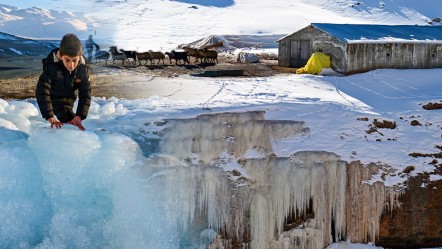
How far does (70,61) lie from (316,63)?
13.9 meters

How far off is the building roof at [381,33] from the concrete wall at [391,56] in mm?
231

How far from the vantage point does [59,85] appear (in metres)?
6.41

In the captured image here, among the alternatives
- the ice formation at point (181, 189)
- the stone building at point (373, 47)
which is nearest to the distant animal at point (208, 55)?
the stone building at point (373, 47)

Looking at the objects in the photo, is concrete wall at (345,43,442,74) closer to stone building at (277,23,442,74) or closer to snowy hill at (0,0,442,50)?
stone building at (277,23,442,74)

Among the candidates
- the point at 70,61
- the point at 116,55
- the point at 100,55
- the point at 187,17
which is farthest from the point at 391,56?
the point at 187,17

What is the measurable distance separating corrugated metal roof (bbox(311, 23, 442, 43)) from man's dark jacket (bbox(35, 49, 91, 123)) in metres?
14.0

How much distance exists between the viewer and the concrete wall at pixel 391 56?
60.8 ft

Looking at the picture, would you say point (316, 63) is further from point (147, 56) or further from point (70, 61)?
point (70, 61)

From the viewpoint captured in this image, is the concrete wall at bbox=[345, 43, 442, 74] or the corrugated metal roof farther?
the corrugated metal roof

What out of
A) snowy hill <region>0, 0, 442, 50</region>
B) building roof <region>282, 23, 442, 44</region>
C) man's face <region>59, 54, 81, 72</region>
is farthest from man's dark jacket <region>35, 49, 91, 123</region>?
snowy hill <region>0, 0, 442, 50</region>

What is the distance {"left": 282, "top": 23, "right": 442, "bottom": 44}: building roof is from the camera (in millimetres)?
19095

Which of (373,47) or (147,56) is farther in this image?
(147,56)

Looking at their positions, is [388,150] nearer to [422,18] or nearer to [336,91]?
[336,91]

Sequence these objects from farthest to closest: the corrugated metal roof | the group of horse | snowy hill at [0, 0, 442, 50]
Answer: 1. snowy hill at [0, 0, 442, 50]
2. the group of horse
3. the corrugated metal roof
